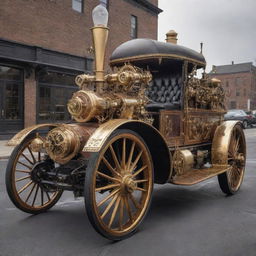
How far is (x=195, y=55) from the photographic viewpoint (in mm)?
5297

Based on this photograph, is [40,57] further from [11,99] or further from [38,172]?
[38,172]

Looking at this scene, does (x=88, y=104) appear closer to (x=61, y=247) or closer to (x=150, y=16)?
(x=61, y=247)

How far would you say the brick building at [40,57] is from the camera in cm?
1348


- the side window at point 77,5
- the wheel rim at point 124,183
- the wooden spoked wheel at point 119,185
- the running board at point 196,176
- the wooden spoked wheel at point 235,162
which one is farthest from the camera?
the side window at point 77,5

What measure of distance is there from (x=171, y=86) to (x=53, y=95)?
419 inches

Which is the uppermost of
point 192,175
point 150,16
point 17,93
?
point 150,16

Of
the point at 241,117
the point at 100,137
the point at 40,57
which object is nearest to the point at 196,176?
the point at 100,137

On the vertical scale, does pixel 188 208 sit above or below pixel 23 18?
below

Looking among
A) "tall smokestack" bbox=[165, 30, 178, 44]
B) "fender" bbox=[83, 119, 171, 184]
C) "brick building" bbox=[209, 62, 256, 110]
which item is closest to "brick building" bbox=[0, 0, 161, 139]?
"tall smokestack" bbox=[165, 30, 178, 44]

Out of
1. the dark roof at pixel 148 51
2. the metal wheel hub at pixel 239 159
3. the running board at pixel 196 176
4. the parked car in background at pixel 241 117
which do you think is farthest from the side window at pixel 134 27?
the running board at pixel 196 176

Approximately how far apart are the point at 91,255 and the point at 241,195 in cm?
332

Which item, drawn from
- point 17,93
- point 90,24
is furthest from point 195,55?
point 90,24

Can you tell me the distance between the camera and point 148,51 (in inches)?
185

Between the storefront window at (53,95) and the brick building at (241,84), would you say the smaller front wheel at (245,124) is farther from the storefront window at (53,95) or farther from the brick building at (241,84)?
the brick building at (241,84)
